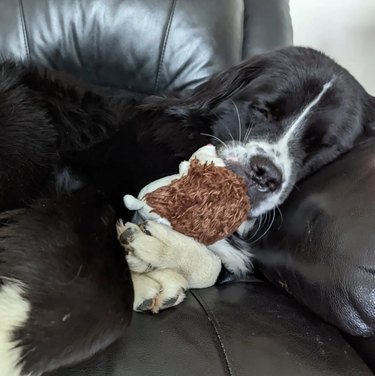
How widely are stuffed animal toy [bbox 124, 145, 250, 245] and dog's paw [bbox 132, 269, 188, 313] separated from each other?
101 millimetres

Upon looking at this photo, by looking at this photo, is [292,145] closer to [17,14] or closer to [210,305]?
[210,305]

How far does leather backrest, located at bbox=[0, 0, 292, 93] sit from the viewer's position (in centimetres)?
176

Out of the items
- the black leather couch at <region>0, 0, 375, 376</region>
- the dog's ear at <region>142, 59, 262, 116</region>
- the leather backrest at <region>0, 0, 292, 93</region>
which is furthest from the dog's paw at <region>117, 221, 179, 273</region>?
the leather backrest at <region>0, 0, 292, 93</region>

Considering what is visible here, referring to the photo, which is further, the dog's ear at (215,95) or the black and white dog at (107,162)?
the dog's ear at (215,95)

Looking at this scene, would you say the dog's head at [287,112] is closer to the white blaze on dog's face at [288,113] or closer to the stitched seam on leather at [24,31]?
the white blaze on dog's face at [288,113]

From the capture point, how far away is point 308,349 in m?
1.06

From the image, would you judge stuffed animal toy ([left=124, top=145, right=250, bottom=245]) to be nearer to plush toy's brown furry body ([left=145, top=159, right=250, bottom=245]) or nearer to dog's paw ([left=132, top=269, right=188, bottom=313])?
plush toy's brown furry body ([left=145, top=159, right=250, bottom=245])

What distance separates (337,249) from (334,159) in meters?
0.39

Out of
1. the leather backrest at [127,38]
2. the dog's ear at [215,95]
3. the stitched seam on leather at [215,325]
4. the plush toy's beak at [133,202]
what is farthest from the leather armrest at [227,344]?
the leather backrest at [127,38]

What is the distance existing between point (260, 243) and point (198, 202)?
31cm

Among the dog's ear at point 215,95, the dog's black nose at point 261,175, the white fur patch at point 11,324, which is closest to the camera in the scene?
the white fur patch at point 11,324

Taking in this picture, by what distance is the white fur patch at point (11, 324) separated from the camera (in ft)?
2.77

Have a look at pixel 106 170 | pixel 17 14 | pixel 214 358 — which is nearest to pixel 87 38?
pixel 17 14

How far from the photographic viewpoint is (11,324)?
0.85m
